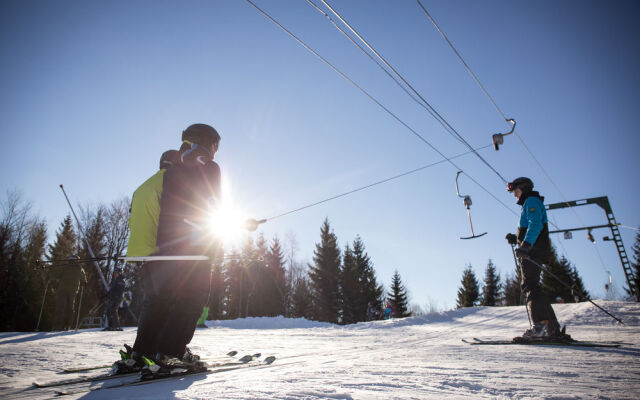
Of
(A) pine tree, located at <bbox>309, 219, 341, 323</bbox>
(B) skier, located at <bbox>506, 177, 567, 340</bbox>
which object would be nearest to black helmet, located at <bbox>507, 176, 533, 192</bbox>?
(B) skier, located at <bbox>506, 177, 567, 340</bbox>

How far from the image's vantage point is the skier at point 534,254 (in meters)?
4.13

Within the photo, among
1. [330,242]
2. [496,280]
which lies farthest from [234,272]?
[496,280]

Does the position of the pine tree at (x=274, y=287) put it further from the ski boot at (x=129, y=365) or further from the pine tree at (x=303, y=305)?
the ski boot at (x=129, y=365)

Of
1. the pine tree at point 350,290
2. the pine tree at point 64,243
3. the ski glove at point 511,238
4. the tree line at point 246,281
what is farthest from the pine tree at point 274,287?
the ski glove at point 511,238

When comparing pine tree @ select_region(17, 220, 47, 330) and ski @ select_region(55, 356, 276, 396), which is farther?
pine tree @ select_region(17, 220, 47, 330)

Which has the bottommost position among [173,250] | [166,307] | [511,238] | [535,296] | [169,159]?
[535,296]

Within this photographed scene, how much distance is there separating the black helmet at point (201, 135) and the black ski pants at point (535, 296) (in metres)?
4.49

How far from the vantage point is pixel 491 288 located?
44.1 meters

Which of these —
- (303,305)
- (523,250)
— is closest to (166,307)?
(523,250)

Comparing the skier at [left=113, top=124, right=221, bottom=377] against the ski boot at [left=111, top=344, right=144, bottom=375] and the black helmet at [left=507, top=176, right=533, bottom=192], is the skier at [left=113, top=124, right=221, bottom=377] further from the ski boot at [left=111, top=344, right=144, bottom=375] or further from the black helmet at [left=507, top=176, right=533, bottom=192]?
the black helmet at [left=507, top=176, right=533, bottom=192]

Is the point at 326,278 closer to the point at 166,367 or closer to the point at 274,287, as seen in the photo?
the point at 274,287

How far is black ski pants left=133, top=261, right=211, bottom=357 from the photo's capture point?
Result: 2260mm

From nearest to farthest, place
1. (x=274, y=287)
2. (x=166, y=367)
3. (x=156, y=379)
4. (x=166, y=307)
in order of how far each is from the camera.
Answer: (x=156, y=379) < (x=166, y=367) < (x=166, y=307) < (x=274, y=287)

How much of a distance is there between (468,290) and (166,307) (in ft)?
155
